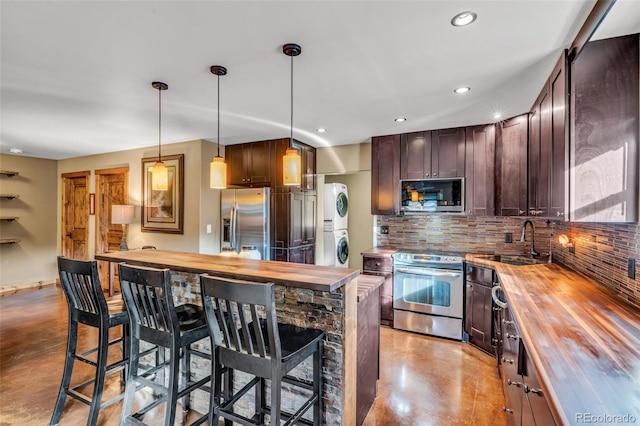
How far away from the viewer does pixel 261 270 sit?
1.87m

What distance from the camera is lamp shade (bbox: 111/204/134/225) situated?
4.74 meters

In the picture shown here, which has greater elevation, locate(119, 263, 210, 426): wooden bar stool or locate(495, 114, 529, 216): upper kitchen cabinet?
locate(495, 114, 529, 216): upper kitchen cabinet

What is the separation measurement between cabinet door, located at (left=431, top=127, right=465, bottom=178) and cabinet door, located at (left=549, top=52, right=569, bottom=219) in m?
1.38

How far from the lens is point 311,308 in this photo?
1.84 meters

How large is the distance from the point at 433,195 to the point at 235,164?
2897mm

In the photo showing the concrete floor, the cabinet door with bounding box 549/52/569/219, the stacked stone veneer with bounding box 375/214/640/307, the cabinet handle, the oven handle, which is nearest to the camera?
the cabinet handle

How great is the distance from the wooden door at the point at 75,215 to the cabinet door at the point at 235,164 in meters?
3.07

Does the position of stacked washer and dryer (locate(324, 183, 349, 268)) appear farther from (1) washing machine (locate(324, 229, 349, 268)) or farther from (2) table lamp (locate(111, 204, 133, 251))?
(2) table lamp (locate(111, 204, 133, 251))

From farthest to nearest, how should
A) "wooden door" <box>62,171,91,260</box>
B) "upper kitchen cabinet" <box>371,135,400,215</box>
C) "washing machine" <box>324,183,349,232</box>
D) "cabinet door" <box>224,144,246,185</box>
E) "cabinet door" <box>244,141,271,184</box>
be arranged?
1. "wooden door" <box>62,171,91,260</box>
2. "washing machine" <box>324,183,349,232</box>
3. "cabinet door" <box>224,144,246,185</box>
4. "cabinet door" <box>244,141,271,184</box>
5. "upper kitchen cabinet" <box>371,135,400,215</box>

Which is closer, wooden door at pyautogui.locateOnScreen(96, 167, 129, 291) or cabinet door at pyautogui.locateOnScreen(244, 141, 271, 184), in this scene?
cabinet door at pyautogui.locateOnScreen(244, 141, 271, 184)

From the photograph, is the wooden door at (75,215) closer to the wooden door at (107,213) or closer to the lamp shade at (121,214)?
the wooden door at (107,213)

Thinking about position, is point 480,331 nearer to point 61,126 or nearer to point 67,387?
point 67,387

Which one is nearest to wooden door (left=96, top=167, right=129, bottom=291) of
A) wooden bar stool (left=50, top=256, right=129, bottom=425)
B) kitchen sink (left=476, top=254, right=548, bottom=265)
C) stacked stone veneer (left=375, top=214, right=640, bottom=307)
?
wooden bar stool (left=50, top=256, right=129, bottom=425)

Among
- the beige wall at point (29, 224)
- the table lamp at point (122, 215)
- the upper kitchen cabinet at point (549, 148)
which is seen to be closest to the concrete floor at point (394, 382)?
the table lamp at point (122, 215)
